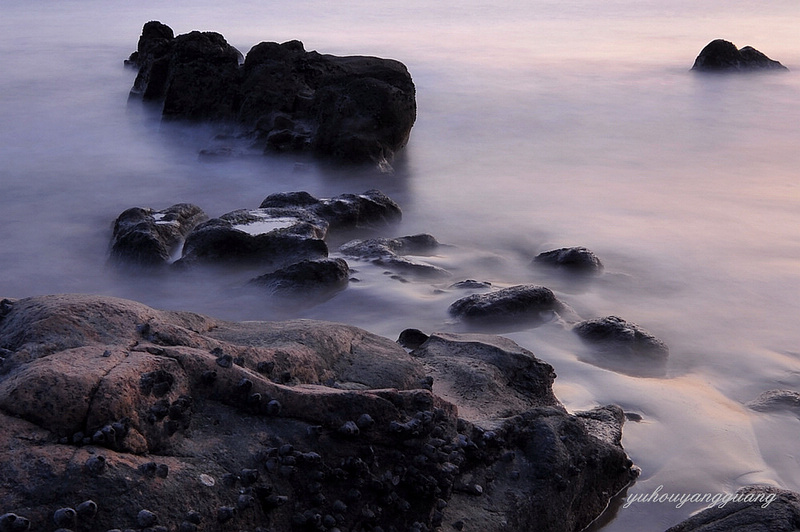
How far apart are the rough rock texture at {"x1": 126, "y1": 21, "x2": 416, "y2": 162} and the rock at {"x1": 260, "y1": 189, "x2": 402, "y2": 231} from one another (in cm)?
203

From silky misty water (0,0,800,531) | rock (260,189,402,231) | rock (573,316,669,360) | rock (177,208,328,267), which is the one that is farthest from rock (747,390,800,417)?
rock (260,189,402,231)

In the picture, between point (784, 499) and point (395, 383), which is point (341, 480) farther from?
point (784, 499)

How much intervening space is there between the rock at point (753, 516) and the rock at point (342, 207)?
192 inches

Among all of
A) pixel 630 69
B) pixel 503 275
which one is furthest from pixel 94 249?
pixel 630 69

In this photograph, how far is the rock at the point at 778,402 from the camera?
15.0 ft

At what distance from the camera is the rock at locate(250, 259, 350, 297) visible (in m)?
6.12

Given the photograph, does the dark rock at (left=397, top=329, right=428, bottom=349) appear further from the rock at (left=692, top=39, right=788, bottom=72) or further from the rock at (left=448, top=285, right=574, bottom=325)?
the rock at (left=692, top=39, right=788, bottom=72)

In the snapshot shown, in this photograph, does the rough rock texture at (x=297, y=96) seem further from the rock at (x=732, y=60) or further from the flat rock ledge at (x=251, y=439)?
the rock at (x=732, y=60)

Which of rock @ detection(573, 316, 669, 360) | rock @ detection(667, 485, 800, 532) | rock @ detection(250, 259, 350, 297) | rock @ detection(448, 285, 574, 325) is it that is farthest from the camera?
rock @ detection(250, 259, 350, 297)

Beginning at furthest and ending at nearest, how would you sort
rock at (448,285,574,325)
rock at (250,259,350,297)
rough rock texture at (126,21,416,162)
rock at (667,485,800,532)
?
1. rough rock texture at (126,21,416,162)
2. rock at (250,259,350,297)
3. rock at (448,285,574,325)
4. rock at (667,485,800,532)

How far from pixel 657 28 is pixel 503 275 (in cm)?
2453

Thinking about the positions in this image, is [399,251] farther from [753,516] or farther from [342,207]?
[753,516]

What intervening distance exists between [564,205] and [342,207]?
2.87m

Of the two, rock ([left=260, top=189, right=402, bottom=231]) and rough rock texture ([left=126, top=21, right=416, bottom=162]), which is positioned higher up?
rough rock texture ([left=126, top=21, right=416, bottom=162])
